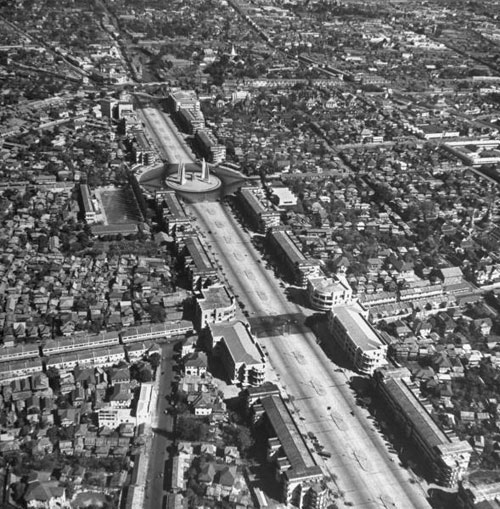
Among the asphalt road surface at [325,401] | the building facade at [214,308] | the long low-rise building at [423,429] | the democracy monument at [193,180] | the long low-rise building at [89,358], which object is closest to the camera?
the asphalt road surface at [325,401]

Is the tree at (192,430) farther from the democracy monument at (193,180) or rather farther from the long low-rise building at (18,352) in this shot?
the democracy monument at (193,180)

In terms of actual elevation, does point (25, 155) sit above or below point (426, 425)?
below

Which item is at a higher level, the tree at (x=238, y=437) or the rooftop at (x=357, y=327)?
the rooftop at (x=357, y=327)

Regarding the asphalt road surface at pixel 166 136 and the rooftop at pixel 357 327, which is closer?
the rooftop at pixel 357 327

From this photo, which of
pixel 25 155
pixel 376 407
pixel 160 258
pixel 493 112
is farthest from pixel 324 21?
pixel 376 407

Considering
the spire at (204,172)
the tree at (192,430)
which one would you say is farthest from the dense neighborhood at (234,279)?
the spire at (204,172)

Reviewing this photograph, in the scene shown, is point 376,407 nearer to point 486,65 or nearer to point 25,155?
point 25,155

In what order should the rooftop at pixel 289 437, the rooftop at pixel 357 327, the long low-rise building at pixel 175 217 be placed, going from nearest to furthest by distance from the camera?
the rooftop at pixel 289 437, the rooftop at pixel 357 327, the long low-rise building at pixel 175 217
